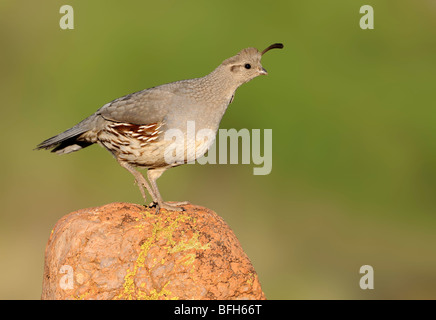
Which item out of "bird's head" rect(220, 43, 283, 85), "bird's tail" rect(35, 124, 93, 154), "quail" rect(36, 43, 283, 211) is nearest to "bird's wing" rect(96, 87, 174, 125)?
"quail" rect(36, 43, 283, 211)

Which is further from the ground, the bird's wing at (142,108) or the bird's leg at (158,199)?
the bird's wing at (142,108)

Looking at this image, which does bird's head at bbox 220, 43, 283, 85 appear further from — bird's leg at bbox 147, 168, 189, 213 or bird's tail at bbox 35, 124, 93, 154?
bird's tail at bbox 35, 124, 93, 154

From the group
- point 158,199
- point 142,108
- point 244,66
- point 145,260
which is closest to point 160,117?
point 142,108

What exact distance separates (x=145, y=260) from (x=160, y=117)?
1.91 metres

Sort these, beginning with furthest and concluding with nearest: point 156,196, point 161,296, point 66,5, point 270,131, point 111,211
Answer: point 66,5 → point 270,131 → point 156,196 → point 111,211 → point 161,296

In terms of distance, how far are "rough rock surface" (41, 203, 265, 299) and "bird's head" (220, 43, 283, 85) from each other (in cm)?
195

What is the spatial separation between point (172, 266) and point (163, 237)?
1.02ft

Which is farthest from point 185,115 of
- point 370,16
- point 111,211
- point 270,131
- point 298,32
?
point 370,16

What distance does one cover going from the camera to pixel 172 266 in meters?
6.77

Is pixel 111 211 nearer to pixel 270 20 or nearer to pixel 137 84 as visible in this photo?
pixel 137 84

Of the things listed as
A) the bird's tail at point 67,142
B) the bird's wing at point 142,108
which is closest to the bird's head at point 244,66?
the bird's wing at point 142,108

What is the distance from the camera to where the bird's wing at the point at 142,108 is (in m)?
8.13

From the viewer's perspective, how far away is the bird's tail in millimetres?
8500

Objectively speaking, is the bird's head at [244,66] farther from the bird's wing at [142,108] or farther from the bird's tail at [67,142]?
the bird's tail at [67,142]
